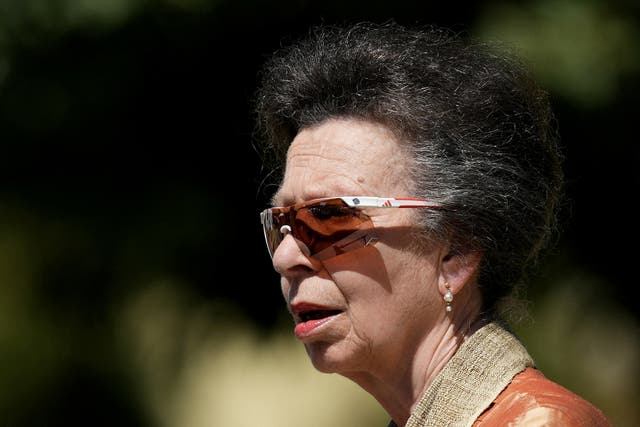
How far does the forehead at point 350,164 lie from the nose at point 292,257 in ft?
0.34

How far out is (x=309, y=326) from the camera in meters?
2.29

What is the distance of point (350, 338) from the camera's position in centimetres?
227

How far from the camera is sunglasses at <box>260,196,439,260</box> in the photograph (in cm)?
227

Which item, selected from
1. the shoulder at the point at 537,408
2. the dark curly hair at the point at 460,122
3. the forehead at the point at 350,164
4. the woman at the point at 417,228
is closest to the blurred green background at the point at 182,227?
the dark curly hair at the point at 460,122

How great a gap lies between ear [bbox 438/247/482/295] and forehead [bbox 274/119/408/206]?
0.20 meters

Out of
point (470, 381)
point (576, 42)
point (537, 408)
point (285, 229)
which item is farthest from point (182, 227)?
point (537, 408)

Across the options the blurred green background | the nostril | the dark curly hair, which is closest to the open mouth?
the nostril

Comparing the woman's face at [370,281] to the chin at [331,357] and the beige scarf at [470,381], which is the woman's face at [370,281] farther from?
the beige scarf at [470,381]

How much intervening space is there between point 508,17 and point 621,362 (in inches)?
63.6

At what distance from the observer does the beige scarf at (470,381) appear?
2.14m

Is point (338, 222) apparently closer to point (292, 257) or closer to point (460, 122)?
point (292, 257)

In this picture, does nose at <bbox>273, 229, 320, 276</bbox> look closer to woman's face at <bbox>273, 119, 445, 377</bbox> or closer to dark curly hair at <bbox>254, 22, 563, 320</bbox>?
woman's face at <bbox>273, 119, 445, 377</bbox>

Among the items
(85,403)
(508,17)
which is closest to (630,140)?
(508,17)

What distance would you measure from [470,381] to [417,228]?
0.38 meters
